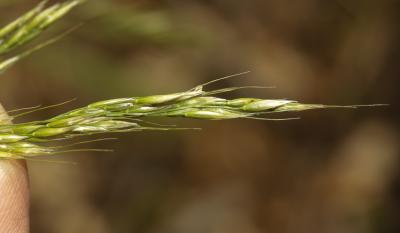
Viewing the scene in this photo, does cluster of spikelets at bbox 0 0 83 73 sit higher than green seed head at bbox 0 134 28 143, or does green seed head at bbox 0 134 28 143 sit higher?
cluster of spikelets at bbox 0 0 83 73

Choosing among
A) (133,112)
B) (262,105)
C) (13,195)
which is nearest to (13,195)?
(13,195)

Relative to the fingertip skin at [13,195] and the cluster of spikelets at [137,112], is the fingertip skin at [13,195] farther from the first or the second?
the cluster of spikelets at [137,112]

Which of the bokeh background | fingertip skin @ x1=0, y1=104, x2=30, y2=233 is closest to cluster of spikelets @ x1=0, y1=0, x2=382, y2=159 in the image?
fingertip skin @ x1=0, y1=104, x2=30, y2=233

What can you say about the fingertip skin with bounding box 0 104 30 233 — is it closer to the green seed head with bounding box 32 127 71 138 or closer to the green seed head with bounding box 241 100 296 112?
the green seed head with bounding box 32 127 71 138

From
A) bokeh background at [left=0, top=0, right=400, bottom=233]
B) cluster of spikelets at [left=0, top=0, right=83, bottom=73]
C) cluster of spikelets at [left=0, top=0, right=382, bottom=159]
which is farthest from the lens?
bokeh background at [left=0, top=0, right=400, bottom=233]

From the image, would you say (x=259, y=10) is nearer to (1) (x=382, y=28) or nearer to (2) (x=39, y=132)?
(1) (x=382, y=28)

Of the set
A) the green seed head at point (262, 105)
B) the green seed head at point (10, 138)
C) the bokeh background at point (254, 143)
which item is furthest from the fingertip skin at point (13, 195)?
the bokeh background at point (254, 143)
